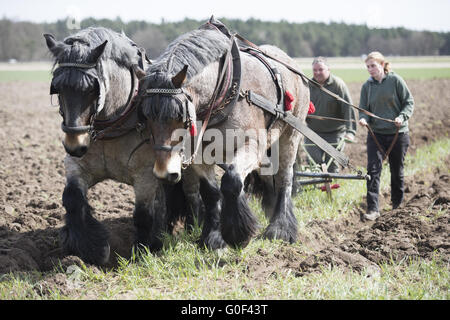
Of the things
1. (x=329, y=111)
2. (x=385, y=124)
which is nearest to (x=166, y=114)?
(x=385, y=124)

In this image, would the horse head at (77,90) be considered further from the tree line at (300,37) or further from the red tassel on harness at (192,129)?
the tree line at (300,37)

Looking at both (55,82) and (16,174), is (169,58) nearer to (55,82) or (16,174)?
(55,82)

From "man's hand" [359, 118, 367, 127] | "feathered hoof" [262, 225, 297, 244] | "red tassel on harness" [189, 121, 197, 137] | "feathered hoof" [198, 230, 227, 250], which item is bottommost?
"feathered hoof" [262, 225, 297, 244]

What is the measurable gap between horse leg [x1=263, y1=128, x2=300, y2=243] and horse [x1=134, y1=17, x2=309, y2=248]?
0.03 feet

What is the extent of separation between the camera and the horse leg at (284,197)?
4.43m

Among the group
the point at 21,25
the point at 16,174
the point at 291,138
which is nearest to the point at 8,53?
the point at 21,25

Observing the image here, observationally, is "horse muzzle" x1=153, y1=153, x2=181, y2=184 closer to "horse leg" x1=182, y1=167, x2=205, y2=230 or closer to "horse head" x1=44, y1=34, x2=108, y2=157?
"horse head" x1=44, y1=34, x2=108, y2=157

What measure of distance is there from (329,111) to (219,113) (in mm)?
3003

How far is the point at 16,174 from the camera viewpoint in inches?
270

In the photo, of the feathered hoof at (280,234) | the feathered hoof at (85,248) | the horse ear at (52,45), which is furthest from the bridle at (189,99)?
the feathered hoof at (280,234)

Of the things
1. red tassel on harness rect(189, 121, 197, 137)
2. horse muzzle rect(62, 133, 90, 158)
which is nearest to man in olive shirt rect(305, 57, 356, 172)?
red tassel on harness rect(189, 121, 197, 137)

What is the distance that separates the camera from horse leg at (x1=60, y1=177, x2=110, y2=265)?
3.50 metres
